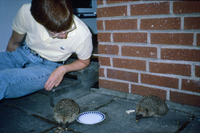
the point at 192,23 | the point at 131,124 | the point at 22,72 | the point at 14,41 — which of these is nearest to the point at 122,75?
the point at 131,124

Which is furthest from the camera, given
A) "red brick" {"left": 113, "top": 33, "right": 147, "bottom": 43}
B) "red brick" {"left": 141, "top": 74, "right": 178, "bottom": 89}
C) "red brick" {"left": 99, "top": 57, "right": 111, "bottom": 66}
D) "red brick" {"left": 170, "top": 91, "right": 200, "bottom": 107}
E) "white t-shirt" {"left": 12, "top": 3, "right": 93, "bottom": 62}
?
"red brick" {"left": 99, "top": 57, "right": 111, "bottom": 66}

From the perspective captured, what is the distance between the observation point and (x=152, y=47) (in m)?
2.11

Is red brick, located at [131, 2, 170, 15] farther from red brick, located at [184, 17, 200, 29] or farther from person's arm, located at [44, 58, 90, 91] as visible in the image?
person's arm, located at [44, 58, 90, 91]

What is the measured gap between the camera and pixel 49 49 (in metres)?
2.45

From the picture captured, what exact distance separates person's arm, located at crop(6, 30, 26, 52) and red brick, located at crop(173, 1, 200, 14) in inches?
90.1

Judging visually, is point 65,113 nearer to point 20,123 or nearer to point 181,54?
point 20,123

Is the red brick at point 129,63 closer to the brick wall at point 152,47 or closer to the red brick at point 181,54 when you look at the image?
the brick wall at point 152,47

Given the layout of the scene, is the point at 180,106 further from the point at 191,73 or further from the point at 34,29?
the point at 34,29

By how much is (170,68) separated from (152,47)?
334mm

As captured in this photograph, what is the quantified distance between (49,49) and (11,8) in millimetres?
1686

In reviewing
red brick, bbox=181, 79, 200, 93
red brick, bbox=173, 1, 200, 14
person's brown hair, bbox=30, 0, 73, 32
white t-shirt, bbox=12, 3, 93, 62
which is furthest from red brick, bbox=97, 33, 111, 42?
red brick, bbox=181, 79, 200, 93

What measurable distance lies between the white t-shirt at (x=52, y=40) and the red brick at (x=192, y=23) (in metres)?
1.23

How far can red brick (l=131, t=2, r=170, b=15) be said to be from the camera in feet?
6.29

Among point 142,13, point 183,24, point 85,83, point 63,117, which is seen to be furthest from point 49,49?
point 183,24
